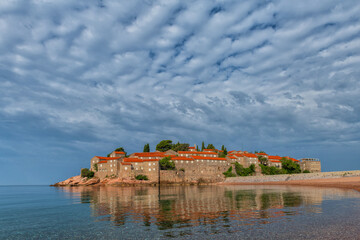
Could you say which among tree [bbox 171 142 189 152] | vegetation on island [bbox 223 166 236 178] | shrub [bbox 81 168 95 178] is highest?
tree [bbox 171 142 189 152]

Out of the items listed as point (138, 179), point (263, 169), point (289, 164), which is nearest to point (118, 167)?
point (138, 179)

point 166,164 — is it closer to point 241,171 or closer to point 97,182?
point 97,182

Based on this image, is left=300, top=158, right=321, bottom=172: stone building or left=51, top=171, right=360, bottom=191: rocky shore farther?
left=300, top=158, right=321, bottom=172: stone building

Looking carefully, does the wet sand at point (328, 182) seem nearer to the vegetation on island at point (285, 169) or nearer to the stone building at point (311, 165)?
the vegetation on island at point (285, 169)

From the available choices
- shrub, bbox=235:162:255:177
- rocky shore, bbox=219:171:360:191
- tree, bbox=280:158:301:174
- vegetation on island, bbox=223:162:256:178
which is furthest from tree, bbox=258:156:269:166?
rocky shore, bbox=219:171:360:191

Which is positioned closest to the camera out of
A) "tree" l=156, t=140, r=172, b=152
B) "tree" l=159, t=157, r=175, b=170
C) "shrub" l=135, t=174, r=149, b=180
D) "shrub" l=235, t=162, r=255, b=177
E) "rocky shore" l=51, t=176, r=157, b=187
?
"rocky shore" l=51, t=176, r=157, b=187

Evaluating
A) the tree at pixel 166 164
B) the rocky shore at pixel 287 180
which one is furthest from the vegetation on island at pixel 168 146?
the rocky shore at pixel 287 180

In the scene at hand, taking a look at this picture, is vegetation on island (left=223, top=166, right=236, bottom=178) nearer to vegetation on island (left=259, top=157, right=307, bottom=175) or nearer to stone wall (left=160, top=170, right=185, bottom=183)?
vegetation on island (left=259, top=157, right=307, bottom=175)

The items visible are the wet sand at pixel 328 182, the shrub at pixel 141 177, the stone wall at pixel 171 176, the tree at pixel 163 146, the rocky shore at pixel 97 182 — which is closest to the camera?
the wet sand at pixel 328 182

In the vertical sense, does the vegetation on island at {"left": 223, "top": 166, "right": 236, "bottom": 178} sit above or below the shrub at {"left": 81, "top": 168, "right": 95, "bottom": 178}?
below

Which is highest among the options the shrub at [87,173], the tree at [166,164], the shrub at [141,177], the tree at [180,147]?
the tree at [180,147]

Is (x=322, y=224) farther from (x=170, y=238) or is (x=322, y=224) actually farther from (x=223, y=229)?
(x=170, y=238)

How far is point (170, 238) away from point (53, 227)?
11.7 meters

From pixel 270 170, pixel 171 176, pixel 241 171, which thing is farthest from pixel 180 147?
pixel 270 170
